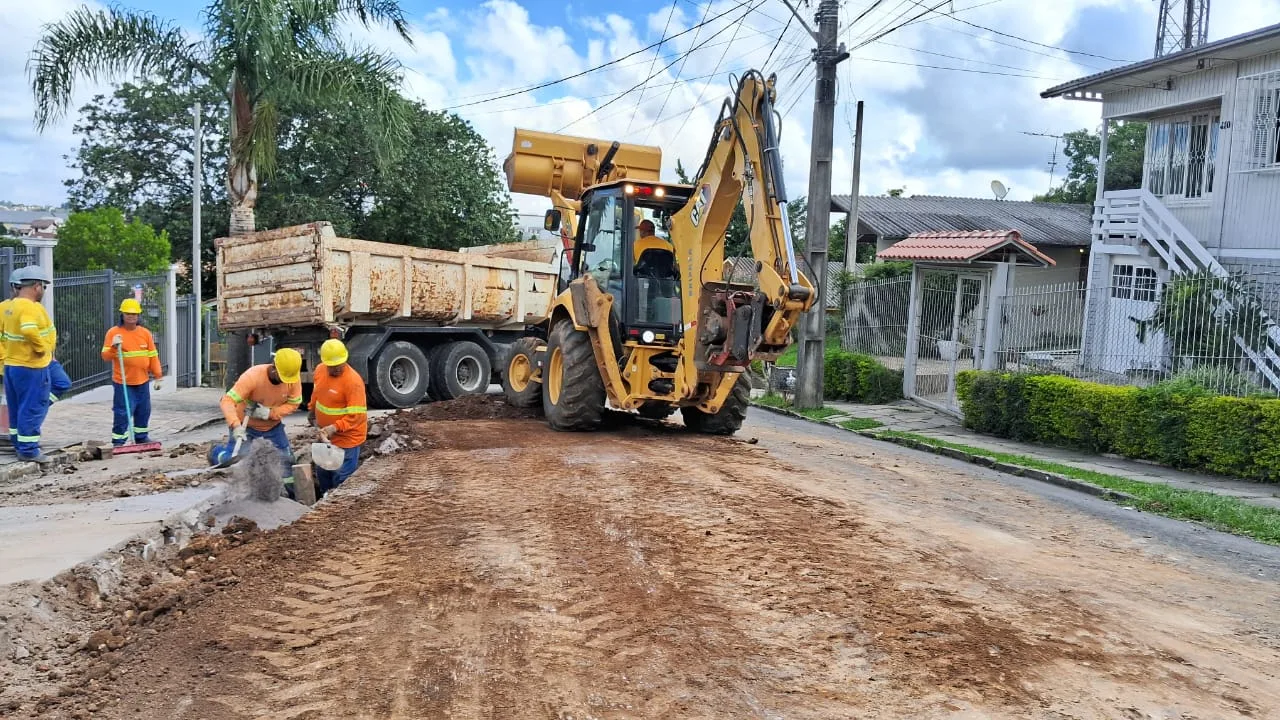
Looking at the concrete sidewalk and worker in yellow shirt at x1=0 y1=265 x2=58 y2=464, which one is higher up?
worker in yellow shirt at x1=0 y1=265 x2=58 y2=464

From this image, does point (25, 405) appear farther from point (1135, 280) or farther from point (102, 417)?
point (1135, 280)

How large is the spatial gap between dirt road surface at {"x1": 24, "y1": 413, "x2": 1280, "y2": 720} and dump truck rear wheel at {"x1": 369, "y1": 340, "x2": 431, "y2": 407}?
23.9ft

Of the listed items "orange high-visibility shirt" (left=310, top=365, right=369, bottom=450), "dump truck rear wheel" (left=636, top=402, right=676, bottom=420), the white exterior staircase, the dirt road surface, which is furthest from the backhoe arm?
the white exterior staircase

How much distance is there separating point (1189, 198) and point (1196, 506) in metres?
10.5

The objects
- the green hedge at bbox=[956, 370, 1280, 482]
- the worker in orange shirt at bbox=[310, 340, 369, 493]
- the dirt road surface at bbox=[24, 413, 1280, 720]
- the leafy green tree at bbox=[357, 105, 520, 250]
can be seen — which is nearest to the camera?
the dirt road surface at bbox=[24, 413, 1280, 720]

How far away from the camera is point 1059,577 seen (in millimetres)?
5973

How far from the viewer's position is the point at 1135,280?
58.4 ft

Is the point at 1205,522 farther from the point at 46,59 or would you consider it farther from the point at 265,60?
the point at 46,59

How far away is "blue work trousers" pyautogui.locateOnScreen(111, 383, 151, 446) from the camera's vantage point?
10469 mm

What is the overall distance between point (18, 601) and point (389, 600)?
1.68 m

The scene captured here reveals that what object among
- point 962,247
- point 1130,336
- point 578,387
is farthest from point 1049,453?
point 578,387

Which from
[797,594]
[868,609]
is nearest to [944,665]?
[868,609]

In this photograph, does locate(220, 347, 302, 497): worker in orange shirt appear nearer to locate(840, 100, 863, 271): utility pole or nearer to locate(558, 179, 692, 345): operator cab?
locate(558, 179, 692, 345): operator cab

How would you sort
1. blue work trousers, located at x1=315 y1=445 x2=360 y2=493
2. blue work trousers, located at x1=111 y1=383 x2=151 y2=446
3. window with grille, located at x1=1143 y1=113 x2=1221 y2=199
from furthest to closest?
window with grille, located at x1=1143 y1=113 x2=1221 y2=199 < blue work trousers, located at x1=111 y1=383 x2=151 y2=446 < blue work trousers, located at x1=315 y1=445 x2=360 y2=493
